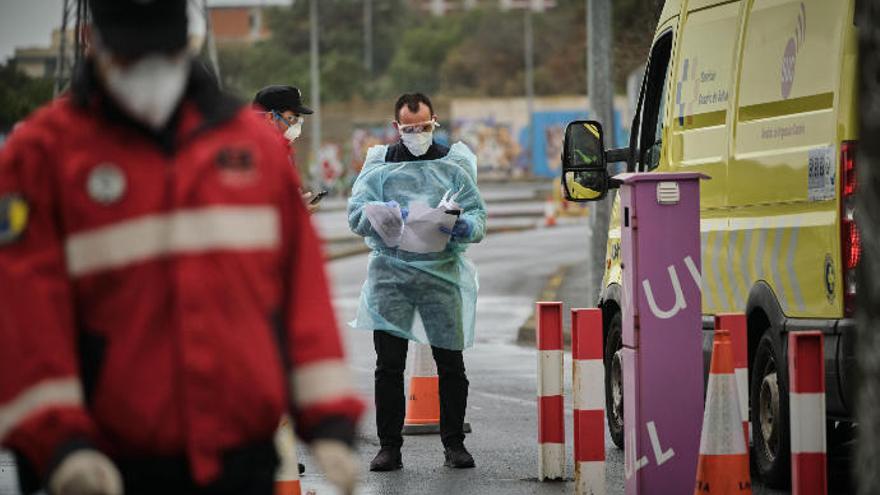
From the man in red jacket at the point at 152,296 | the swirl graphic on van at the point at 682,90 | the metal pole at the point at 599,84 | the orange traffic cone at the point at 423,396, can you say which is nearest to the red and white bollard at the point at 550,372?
the swirl graphic on van at the point at 682,90

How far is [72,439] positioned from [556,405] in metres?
5.76

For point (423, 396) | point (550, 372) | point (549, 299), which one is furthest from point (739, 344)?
point (549, 299)

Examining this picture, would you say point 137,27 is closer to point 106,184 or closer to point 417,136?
point 106,184

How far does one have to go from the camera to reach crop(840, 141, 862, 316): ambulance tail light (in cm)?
827

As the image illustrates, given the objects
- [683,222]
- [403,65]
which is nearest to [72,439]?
[683,222]

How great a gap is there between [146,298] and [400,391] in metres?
6.37

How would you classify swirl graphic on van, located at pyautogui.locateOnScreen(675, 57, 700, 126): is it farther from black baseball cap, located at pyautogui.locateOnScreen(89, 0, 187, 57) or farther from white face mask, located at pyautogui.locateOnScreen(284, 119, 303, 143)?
black baseball cap, located at pyautogui.locateOnScreen(89, 0, 187, 57)

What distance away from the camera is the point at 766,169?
9312mm

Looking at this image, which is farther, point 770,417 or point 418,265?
point 418,265

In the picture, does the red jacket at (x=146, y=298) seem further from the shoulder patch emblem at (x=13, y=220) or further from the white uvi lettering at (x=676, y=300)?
the white uvi lettering at (x=676, y=300)

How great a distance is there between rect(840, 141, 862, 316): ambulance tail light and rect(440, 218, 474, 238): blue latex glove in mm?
2470

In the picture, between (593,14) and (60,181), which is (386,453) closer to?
(60,181)

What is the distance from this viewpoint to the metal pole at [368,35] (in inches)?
4353

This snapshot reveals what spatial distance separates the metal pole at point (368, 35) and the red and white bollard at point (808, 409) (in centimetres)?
10067
